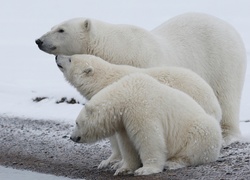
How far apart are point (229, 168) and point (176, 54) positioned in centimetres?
231

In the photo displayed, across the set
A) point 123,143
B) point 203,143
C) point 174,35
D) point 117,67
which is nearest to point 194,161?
point 203,143

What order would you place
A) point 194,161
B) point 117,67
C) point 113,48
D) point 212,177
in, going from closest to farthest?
1. point 212,177
2. point 194,161
3. point 117,67
4. point 113,48

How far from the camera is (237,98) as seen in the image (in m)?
9.34

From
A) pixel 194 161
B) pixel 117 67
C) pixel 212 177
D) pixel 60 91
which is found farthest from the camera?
pixel 60 91

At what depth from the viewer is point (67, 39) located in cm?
873

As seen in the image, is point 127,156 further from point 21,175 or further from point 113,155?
point 21,175

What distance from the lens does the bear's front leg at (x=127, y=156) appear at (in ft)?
23.0

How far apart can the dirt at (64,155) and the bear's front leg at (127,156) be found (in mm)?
125

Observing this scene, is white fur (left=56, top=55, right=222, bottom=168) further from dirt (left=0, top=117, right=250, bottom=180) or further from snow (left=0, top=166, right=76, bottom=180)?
snow (left=0, top=166, right=76, bottom=180)

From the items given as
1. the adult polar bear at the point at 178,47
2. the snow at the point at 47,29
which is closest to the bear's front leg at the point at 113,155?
the adult polar bear at the point at 178,47

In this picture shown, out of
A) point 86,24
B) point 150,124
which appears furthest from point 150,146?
point 86,24

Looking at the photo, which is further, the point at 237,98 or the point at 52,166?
the point at 237,98

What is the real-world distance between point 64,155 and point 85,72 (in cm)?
118

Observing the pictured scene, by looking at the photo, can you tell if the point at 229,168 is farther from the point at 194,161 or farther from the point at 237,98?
the point at 237,98
